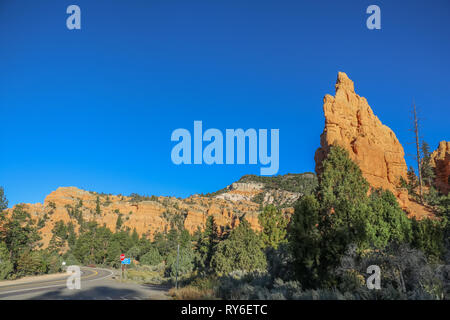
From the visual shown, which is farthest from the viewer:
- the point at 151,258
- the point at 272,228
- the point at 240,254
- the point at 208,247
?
the point at 151,258

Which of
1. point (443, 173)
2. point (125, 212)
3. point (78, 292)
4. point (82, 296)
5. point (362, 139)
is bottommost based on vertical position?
point (125, 212)

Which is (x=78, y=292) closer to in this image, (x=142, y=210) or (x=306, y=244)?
(x=306, y=244)

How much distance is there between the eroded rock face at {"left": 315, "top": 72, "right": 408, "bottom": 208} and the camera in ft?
140

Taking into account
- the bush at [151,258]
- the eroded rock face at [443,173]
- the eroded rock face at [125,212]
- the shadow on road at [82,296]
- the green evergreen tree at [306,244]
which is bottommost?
the bush at [151,258]

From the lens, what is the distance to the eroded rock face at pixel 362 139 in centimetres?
4256

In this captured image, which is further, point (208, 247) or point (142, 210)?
point (142, 210)

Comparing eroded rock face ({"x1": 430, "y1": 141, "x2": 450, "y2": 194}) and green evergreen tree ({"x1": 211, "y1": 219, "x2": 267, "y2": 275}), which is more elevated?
eroded rock face ({"x1": 430, "y1": 141, "x2": 450, "y2": 194})

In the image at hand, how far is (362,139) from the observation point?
4441 cm

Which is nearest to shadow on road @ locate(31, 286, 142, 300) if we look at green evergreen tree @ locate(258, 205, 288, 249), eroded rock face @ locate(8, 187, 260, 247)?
green evergreen tree @ locate(258, 205, 288, 249)

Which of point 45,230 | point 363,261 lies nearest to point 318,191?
point 363,261

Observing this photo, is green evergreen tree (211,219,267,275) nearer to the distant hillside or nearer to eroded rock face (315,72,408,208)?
eroded rock face (315,72,408,208)

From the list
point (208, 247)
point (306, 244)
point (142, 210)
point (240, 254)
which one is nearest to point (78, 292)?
point (306, 244)

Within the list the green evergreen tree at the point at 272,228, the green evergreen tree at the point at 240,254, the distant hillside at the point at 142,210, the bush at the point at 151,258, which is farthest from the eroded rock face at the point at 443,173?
the bush at the point at 151,258

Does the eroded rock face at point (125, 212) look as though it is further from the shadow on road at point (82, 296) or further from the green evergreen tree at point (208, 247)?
the shadow on road at point (82, 296)
